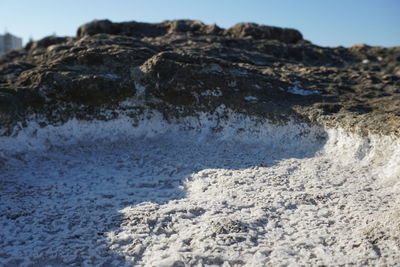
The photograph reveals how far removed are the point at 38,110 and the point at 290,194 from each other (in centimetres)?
1265

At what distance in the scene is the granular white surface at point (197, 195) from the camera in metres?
8.27

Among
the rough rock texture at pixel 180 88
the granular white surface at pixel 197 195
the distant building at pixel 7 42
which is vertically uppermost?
the distant building at pixel 7 42

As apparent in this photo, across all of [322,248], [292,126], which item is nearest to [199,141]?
[292,126]

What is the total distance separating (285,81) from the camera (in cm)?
1947

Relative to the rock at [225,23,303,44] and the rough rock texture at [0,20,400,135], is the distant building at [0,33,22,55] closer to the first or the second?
the rock at [225,23,303,44]

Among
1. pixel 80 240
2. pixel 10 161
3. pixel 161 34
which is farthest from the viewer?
pixel 161 34

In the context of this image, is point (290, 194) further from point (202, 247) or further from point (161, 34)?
point (161, 34)

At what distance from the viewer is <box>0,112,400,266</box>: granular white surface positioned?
27.1 ft

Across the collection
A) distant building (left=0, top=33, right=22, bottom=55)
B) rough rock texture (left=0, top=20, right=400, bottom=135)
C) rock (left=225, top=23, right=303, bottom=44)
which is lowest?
rough rock texture (left=0, top=20, right=400, bottom=135)

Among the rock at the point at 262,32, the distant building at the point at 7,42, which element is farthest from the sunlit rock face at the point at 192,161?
the distant building at the point at 7,42

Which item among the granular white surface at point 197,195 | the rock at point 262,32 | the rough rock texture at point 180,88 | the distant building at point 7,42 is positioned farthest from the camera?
the distant building at point 7,42

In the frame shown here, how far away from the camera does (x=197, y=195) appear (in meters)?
11.5

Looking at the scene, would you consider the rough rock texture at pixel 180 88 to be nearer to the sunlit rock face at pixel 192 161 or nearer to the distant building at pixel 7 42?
the sunlit rock face at pixel 192 161

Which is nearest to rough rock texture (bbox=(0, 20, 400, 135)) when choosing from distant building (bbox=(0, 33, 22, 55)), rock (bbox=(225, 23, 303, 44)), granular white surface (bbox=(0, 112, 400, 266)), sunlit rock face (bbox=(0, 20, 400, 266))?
sunlit rock face (bbox=(0, 20, 400, 266))
